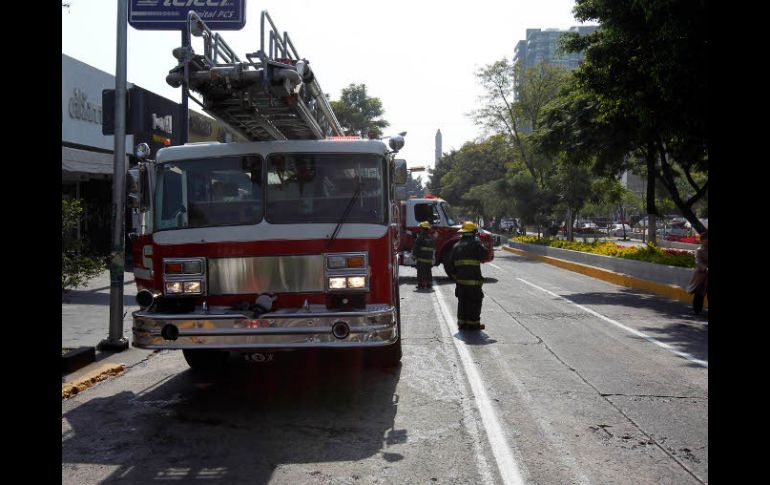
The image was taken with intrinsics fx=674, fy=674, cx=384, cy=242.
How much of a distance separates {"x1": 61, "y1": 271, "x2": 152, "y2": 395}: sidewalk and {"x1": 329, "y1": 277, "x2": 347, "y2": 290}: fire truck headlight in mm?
2606

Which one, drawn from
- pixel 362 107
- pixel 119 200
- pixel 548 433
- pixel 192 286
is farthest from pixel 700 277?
pixel 362 107

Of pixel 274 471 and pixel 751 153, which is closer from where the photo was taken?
pixel 751 153

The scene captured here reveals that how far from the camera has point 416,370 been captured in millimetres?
7680

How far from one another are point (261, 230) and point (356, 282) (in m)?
1.07

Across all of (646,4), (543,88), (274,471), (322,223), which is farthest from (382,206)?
(543,88)

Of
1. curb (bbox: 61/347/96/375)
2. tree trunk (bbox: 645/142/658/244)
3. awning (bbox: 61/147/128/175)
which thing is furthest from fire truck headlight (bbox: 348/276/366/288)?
tree trunk (bbox: 645/142/658/244)

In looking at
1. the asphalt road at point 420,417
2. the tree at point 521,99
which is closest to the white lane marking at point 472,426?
the asphalt road at point 420,417

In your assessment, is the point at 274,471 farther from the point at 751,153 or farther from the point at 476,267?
the point at 476,267

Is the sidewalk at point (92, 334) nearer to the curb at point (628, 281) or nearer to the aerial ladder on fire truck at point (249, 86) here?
the aerial ladder on fire truck at point (249, 86)

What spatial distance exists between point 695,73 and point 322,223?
745cm

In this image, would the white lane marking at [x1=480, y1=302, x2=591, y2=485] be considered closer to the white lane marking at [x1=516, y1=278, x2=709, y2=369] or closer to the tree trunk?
the white lane marking at [x1=516, y1=278, x2=709, y2=369]

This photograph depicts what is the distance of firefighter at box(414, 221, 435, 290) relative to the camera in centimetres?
1689

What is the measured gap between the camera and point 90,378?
726 centimetres

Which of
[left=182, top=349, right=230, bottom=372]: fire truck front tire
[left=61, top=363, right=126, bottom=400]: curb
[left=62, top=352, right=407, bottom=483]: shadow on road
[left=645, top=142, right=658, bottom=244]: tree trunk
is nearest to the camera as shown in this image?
[left=62, top=352, right=407, bottom=483]: shadow on road
